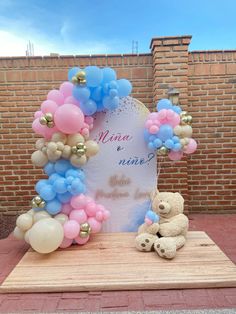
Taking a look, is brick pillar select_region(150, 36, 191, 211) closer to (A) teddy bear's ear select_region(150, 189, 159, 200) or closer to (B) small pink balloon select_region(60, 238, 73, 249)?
(A) teddy bear's ear select_region(150, 189, 159, 200)

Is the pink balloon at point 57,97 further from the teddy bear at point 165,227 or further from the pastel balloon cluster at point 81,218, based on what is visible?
the teddy bear at point 165,227

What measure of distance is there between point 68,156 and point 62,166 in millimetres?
106

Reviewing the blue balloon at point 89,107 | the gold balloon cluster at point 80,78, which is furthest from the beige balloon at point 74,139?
the gold balloon cluster at point 80,78

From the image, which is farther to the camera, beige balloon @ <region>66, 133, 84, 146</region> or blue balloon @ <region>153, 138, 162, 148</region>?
blue balloon @ <region>153, 138, 162, 148</region>

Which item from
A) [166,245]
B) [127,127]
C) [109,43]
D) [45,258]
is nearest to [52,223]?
[45,258]

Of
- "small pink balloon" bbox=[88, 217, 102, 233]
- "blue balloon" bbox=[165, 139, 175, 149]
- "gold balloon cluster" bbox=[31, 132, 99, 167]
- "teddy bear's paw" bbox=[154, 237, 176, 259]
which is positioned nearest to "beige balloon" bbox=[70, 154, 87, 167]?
"gold balloon cluster" bbox=[31, 132, 99, 167]

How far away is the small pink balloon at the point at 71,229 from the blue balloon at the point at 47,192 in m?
0.27

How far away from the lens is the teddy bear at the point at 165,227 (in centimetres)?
210

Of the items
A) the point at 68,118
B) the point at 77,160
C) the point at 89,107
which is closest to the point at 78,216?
the point at 77,160

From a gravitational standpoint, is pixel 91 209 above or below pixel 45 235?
above

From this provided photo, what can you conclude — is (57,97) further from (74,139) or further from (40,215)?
(40,215)

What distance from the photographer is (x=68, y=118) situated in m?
1.93

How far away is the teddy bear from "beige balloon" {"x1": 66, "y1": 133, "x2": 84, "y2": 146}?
888 millimetres

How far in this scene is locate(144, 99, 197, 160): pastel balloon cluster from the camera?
2.22m
